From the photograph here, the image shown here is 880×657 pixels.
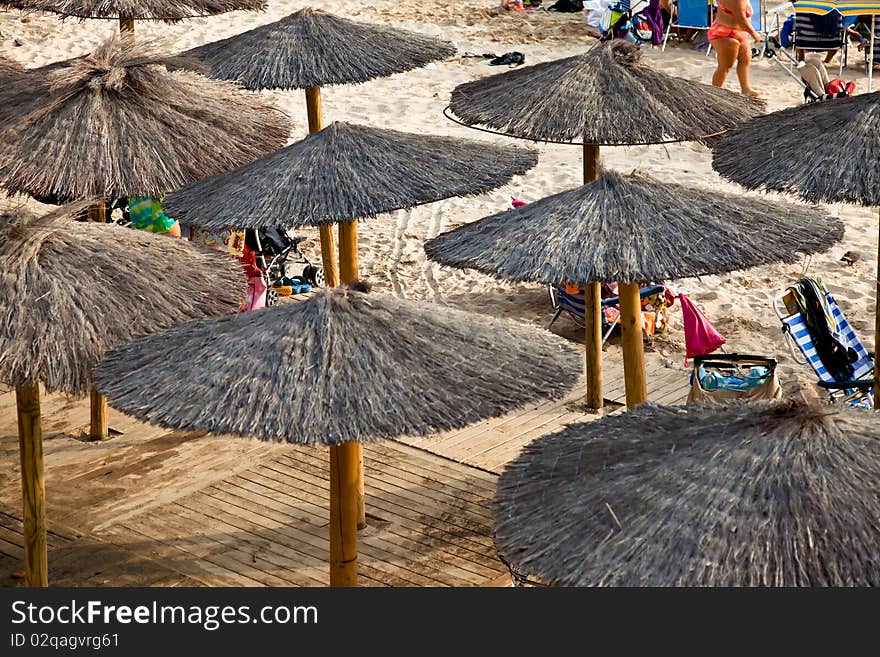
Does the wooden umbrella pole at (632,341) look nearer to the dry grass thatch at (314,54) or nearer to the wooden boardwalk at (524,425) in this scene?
the wooden boardwalk at (524,425)

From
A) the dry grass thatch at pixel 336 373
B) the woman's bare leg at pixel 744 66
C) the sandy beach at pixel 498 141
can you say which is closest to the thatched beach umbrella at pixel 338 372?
the dry grass thatch at pixel 336 373

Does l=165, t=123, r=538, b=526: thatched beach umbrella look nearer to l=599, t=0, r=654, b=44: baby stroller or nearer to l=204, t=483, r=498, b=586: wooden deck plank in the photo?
l=204, t=483, r=498, b=586: wooden deck plank

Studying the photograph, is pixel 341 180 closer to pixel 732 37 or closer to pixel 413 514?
pixel 413 514

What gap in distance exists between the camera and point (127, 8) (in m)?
9.91

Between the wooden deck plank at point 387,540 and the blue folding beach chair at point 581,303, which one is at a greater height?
the blue folding beach chair at point 581,303

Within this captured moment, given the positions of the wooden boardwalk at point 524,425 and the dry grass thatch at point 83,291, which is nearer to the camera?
the dry grass thatch at point 83,291

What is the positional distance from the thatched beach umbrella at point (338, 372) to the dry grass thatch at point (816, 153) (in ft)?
6.78

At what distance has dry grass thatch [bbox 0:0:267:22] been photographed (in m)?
9.87

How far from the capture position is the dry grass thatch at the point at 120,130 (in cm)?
720

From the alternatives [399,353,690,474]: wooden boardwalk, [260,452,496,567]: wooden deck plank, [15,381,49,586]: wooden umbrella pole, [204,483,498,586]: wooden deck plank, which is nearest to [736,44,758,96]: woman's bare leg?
[399,353,690,474]: wooden boardwalk

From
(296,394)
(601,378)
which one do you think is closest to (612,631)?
(296,394)

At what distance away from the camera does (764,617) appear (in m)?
3.86

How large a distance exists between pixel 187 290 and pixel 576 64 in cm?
320

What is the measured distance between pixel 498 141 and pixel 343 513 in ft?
29.4
